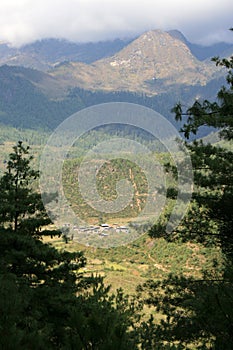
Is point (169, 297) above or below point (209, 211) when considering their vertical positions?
below

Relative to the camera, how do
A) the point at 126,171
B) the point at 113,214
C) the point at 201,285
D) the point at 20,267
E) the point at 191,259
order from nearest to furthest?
the point at 201,285
the point at 20,267
the point at 191,259
the point at 113,214
the point at 126,171

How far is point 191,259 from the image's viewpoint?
65.0 m

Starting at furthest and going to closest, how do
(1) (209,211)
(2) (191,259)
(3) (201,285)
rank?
(2) (191,259)
(1) (209,211)
(3) (201,285)

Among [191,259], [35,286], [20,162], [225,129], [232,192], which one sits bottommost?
[191,259]

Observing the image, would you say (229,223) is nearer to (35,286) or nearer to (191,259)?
(35,286)

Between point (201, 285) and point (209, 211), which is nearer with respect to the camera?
point (201, 285)

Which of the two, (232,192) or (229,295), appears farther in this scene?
(232,192)

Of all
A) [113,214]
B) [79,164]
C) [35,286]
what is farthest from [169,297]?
[79,164]

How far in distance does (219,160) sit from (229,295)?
6.62 metres

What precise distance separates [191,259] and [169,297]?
5606 cm

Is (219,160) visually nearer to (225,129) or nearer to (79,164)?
(225,129)

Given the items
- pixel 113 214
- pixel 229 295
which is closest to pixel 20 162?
pixel 229 295

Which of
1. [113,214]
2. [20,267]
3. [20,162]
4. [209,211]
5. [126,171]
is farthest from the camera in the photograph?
[126,171]

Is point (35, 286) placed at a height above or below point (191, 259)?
above
